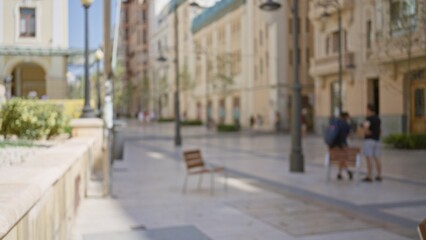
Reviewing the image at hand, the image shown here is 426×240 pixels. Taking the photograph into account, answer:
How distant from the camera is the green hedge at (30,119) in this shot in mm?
6719

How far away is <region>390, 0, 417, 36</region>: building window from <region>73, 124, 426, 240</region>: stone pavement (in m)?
7.93

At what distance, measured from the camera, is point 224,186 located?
11.5 meters

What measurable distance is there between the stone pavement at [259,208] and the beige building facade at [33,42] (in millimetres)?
2437

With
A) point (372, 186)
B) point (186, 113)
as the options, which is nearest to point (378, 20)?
point (372, 186)

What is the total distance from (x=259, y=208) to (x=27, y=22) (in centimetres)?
542

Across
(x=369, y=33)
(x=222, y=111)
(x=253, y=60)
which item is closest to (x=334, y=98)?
(x=369, y=33)

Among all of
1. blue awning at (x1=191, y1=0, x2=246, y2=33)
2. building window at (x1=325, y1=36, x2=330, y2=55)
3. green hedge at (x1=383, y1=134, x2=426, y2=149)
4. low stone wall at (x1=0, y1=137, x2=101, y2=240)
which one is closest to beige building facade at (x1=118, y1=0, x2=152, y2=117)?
blue awning at (x1=191, y1=0, x2=246, y2=33)

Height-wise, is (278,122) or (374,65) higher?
(374,65)

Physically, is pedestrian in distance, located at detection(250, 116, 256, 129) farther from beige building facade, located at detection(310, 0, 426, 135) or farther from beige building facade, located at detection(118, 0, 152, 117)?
beige building facade, located at detection(118, 0, 152, 117)

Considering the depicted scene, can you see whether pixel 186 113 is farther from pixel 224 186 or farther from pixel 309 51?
pixel 224 186

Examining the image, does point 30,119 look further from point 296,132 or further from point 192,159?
point 296,132

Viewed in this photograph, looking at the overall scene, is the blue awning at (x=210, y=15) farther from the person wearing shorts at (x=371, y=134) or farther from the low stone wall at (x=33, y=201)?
the low stone wall at (x=33, y=201)

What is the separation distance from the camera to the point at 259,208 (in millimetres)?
8797

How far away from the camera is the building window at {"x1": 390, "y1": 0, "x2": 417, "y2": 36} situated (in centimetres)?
1975
